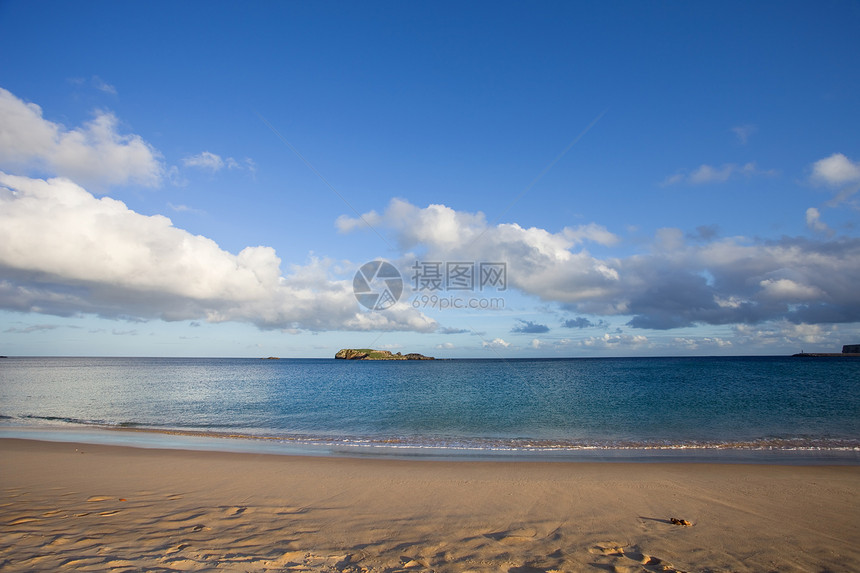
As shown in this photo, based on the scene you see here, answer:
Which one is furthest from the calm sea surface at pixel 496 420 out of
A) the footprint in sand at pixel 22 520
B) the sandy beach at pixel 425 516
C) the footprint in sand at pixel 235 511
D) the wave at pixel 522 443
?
the footprint in sand at pixel 22 520

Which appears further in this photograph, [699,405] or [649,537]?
[699,405]

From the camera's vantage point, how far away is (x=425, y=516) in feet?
27.5

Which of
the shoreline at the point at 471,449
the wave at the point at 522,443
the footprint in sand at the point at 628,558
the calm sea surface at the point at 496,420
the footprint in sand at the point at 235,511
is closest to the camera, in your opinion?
the footprint in sand at the point at 628,558

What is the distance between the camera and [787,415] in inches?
1005

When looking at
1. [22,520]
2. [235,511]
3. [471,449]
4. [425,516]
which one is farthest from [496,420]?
[22,520]

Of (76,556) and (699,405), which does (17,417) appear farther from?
(699,405)

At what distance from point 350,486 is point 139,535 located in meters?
4.75

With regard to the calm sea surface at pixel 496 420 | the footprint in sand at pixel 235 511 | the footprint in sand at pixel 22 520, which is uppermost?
the footprint in sand at pixel 22 520

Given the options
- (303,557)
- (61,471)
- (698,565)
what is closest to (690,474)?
(698,565)

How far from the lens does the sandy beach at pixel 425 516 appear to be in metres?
6.12

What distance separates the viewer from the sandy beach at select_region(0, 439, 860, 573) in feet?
20.1

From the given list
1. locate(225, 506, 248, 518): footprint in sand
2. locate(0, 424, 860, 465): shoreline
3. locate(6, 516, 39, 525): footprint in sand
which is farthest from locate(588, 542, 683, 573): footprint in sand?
locate(6, 516, 39, 525): footprint in sand

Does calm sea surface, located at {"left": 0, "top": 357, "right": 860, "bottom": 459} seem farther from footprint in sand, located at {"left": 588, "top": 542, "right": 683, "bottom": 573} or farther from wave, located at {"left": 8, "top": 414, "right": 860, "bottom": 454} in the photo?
footprint in sand, located at {"left": 588, "top": 542, "right": 683, "bottom": 573}

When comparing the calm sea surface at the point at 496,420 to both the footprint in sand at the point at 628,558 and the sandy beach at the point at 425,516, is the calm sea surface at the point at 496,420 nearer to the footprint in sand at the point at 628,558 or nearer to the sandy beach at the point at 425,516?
the sandy beach at the point at 425,516
